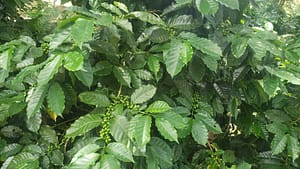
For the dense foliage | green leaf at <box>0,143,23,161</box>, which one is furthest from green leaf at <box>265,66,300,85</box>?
green leaf at <box>0,143,23,161</box>

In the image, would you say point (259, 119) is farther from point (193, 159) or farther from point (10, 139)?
point (10, 139)

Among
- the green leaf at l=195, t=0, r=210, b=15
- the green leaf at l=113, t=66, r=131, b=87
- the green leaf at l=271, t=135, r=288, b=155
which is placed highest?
the green leaf at l=195, t=0, r=210, b=15

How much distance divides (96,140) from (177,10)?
53 cm

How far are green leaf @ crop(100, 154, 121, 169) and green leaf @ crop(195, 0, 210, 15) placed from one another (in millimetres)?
434

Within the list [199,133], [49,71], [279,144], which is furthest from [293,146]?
[49,71]

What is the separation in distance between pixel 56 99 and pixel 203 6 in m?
0.46

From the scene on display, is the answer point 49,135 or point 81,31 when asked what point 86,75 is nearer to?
point 81,31

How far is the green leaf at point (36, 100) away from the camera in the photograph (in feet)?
2.93

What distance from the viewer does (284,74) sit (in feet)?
3.38

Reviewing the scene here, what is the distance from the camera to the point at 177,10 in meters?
1.16

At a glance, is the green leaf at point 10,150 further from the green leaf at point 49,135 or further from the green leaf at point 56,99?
the green leaf at point 56,99

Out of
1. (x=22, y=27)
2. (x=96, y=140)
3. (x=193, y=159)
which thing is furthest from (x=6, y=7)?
(x=193, y=159)

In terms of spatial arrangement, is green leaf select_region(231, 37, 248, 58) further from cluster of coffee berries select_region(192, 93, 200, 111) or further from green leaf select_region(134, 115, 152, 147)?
green leaf select_region(134, 115, 152, 147)

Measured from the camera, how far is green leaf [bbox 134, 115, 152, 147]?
80 centimetres
